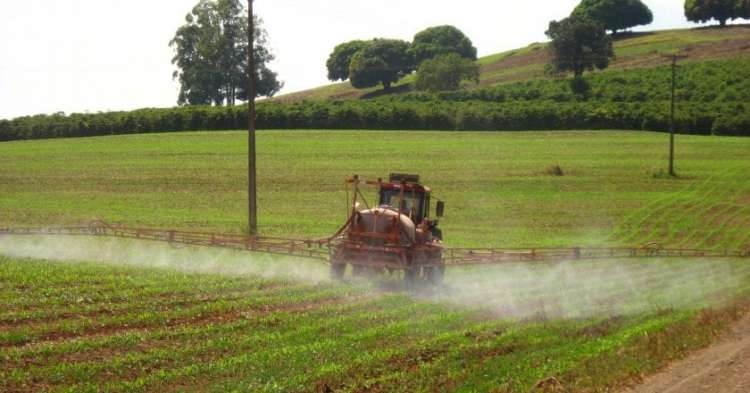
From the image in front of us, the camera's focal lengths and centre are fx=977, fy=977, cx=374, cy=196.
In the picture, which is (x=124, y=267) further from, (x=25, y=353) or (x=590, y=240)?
(x=590, y=240)

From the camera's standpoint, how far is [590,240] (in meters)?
44.8

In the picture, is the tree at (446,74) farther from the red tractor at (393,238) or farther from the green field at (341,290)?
the red tractor at (393,238)

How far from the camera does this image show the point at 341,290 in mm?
24391

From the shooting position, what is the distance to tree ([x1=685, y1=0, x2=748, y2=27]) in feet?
527

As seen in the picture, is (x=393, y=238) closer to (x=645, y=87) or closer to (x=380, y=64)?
(x=645, y=87)

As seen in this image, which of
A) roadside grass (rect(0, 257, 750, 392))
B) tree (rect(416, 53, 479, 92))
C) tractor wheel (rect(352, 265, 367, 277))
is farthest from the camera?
tree (rect(416, 53, 479, 92))

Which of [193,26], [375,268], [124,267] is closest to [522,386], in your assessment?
[375,268]

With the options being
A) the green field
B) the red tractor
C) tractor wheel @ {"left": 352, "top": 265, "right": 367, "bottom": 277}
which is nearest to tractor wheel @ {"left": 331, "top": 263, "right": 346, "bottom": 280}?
the red tractor

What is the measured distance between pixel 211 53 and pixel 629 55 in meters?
57.2

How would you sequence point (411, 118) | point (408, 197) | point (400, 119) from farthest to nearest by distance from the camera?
point (400, 119), point (411, 118), point (408, 197)

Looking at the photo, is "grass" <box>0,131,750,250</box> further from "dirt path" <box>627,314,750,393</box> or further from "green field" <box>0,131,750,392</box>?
"dirt path" <box>627,314,750,393</box>

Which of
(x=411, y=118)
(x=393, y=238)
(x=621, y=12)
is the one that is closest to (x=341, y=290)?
(x=393, y=238)

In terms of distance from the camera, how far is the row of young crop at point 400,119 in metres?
86.4

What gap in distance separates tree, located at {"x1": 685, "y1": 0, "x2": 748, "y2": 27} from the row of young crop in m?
78.9
